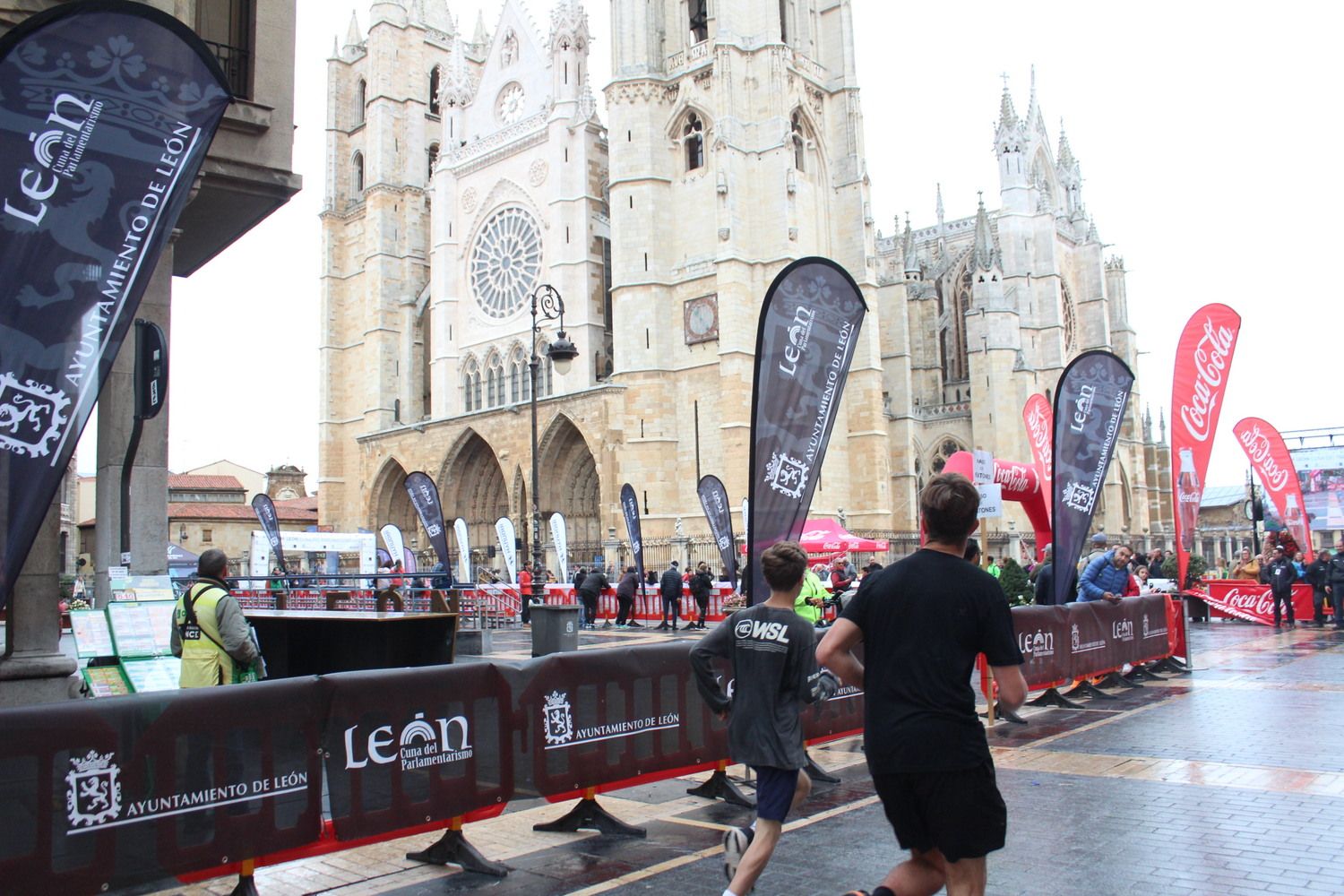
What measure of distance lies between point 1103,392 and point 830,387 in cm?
485

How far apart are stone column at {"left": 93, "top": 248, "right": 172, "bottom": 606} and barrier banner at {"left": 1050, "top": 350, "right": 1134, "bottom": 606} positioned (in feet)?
A: 31.1

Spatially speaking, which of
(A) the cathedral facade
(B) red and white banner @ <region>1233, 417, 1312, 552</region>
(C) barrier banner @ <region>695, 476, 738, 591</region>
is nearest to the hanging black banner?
(A) the cathedral facade

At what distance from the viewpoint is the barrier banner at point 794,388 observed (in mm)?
8125

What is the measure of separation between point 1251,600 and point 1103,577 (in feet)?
36.8

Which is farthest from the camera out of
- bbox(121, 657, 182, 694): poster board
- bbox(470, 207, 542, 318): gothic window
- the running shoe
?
bbox(470, 207, 542, 318): gothic window

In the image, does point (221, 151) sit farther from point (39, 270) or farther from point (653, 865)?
point (653, 865)

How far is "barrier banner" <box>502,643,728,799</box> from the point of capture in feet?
18.6

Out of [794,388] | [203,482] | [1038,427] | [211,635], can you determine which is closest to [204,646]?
[211,635]

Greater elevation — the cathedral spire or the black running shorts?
the cathedral spire

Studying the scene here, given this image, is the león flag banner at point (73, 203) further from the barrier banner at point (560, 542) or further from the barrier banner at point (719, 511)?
the barrier banner at point (560, 542)

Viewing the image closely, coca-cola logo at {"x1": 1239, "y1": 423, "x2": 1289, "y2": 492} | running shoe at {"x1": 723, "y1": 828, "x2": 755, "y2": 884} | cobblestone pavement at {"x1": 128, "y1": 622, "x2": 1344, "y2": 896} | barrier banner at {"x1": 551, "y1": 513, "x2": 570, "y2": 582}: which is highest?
coca-cola logo at {"x1": 1239, "y1": 423, "x2": 1289, "y2": 492}

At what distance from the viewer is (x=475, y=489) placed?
137 ft

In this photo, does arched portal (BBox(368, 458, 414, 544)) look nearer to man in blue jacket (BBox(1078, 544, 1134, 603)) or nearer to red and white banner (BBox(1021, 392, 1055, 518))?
red and white banner (BBox(1021, 392, 1055, 518))

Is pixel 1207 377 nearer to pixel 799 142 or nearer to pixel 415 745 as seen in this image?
pixel 415 745
